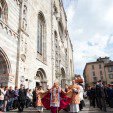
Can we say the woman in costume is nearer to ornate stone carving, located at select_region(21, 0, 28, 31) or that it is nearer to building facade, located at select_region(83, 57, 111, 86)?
ornate stone carving, located at select_region(21, 0, 28, 31)

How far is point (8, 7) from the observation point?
48.1 ft

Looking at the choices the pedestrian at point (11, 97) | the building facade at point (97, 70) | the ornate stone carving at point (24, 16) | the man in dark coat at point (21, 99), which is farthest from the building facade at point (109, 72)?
the man in dark coat at point (21, 99)

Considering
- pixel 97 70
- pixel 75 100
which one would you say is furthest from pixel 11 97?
pixel 97 70

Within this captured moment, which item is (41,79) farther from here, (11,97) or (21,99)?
(21,99)

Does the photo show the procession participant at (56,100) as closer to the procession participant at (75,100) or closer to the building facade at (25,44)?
the procession participant at (75,100)

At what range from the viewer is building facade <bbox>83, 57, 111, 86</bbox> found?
6188 cm

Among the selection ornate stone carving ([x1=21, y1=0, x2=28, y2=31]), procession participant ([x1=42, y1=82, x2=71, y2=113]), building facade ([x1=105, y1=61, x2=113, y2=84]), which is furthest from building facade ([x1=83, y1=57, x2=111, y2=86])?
procession participant ([x1=42, y1=82, x2=71, y2=113])

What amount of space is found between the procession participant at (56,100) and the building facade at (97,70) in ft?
175

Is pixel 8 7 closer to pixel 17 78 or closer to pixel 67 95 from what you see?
pixel 17 78

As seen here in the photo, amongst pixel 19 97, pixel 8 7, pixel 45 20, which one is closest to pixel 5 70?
pixel 19 97

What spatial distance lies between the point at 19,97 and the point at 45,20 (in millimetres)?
13752

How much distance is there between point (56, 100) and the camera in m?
9.24

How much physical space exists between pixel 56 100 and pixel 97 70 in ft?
185

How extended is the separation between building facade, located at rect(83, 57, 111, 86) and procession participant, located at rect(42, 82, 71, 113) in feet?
175
